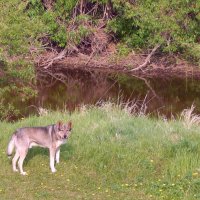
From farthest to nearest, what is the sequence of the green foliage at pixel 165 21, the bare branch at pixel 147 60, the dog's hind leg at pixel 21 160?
the bare branch at pixel 147 60 < the green foliage at pixel 165 21 < the dog's hind leg at pixel 21 160

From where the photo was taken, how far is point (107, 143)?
1177cm

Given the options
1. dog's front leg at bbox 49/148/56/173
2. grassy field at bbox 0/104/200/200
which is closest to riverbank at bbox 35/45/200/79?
grassy field at bbox 0/104/200/200

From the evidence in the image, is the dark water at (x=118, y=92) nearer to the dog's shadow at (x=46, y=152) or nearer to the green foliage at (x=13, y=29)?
the green foliage at (x=13, y=29)

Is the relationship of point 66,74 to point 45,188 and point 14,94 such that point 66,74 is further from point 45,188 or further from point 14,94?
point 45,188

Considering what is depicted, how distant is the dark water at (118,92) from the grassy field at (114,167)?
896 cm

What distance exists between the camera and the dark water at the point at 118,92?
75.8ft

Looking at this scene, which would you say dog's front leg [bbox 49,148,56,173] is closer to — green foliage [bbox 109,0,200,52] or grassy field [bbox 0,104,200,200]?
grassy field [bbox 0,104,200,200]

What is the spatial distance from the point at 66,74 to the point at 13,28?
13824mm

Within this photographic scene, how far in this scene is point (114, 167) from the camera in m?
10.6

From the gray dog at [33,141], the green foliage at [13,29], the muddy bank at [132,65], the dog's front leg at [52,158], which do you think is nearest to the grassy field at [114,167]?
the dog's front leg at [52,158]

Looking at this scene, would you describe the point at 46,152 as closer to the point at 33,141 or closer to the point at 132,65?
the point at 33,141

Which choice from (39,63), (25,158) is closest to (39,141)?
(25,158)

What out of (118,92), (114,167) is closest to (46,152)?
(114,167)

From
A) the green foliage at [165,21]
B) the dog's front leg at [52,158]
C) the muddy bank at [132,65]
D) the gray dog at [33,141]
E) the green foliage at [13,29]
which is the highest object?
the green foliage at [13,29]
